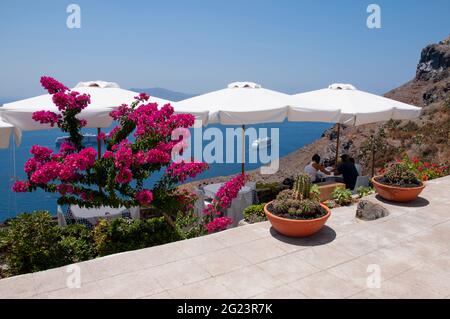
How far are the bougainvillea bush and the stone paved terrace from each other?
2.90 ft

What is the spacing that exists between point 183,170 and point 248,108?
5.96ft

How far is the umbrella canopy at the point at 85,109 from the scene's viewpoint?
5398 millimetres

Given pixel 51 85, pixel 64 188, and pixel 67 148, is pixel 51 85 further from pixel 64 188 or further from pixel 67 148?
pixel 64 188

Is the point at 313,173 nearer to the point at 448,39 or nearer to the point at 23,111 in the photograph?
the point at 23,111

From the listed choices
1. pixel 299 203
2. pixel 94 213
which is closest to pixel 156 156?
pixel 299 203

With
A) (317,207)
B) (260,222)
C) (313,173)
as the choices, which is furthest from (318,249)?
(313,173)

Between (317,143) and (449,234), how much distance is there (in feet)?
165

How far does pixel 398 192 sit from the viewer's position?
6527mm

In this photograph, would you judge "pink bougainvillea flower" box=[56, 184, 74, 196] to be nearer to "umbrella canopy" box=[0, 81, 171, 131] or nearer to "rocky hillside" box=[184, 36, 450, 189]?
"umbrella canopy" box=[0, 81, 171, 131]

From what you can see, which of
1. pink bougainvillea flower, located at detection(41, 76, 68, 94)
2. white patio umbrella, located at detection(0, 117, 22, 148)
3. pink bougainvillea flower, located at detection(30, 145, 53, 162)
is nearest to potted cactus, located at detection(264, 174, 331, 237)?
pink bougainvillea flower, located at detection(30, 145, 53, 162)

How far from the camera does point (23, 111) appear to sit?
544 cm

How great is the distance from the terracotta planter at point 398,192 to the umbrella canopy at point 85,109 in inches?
182

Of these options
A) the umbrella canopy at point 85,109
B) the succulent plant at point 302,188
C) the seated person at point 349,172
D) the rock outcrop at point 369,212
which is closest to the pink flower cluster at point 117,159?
the umbrella canopy at point 85,109

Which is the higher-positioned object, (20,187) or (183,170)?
(183,170)
